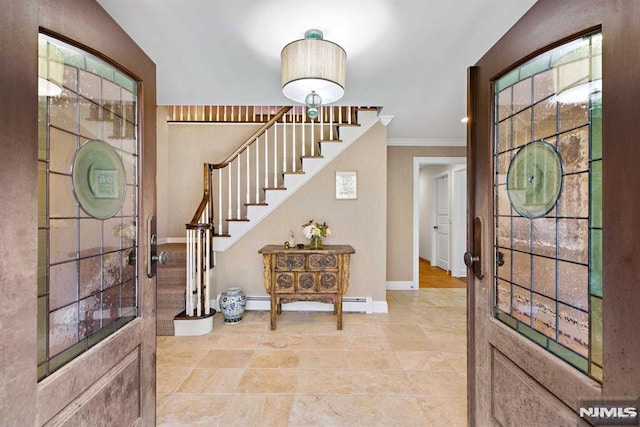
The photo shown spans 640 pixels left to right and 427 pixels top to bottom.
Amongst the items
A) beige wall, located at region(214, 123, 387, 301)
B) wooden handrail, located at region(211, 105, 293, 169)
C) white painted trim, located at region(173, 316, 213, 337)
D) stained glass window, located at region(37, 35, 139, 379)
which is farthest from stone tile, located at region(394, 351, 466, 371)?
wooden handrail, located at region(211, 105, 293, 169)

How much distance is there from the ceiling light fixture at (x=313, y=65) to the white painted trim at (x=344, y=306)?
2643 mm

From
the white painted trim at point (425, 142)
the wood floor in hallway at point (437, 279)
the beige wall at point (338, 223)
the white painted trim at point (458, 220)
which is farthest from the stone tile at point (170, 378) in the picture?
the white painted trim at point (458, 220)

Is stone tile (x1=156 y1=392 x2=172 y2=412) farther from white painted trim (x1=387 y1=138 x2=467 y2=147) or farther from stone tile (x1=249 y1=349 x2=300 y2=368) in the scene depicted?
white painted trim (x1=387 y1=138 x2=467 y2=147)

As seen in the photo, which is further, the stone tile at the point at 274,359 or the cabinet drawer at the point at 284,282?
the cabinet drawer at the point at 284,282

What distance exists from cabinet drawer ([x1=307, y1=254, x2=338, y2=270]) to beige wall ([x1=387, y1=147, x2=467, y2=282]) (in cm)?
188

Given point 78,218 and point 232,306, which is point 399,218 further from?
point 78,218

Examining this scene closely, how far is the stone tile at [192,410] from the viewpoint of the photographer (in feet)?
5.72

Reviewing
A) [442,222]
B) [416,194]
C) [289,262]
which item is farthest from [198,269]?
[442,222]

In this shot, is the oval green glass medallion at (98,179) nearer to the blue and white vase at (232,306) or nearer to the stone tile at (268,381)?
the stone tile at (268,381)

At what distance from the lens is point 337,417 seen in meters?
1.78

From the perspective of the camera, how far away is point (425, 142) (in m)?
4.80

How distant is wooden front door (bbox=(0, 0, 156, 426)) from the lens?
28.1 inches

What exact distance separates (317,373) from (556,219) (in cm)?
198

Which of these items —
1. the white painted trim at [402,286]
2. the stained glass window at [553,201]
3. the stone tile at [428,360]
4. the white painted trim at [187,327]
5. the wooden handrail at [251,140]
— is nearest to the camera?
the stained glass window at [553,201]
